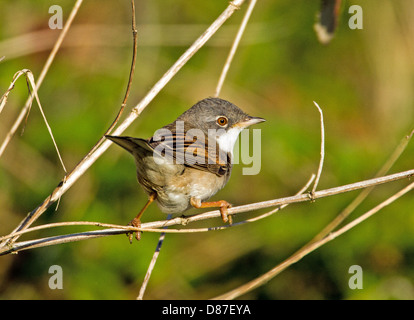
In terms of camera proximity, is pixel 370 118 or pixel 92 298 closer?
pixel 92 298

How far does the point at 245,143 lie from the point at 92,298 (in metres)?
2.10

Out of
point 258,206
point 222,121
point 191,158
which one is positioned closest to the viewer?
point 258,206

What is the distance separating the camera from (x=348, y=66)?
7.85 metres

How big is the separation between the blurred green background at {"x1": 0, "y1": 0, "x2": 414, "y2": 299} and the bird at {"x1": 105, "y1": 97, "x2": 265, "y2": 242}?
130 cm

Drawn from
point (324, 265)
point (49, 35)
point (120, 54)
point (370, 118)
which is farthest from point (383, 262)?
point (49, 35)

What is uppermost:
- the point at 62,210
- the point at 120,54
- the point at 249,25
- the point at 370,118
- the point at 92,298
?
the point at 249,25

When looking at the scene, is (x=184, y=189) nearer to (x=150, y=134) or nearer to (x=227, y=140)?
(x=227, y=140)

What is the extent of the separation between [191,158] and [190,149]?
7cm

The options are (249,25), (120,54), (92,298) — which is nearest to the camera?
(92,298)

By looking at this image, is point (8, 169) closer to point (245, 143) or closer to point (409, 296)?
point (245, 143)

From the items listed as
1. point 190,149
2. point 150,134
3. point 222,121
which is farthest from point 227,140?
point 150,134

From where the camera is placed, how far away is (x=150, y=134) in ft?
17.4

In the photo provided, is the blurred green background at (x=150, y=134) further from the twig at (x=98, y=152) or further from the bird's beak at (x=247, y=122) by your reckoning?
the twig at (x=98, y=152)

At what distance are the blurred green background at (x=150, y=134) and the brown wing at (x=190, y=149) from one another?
4.64ft
